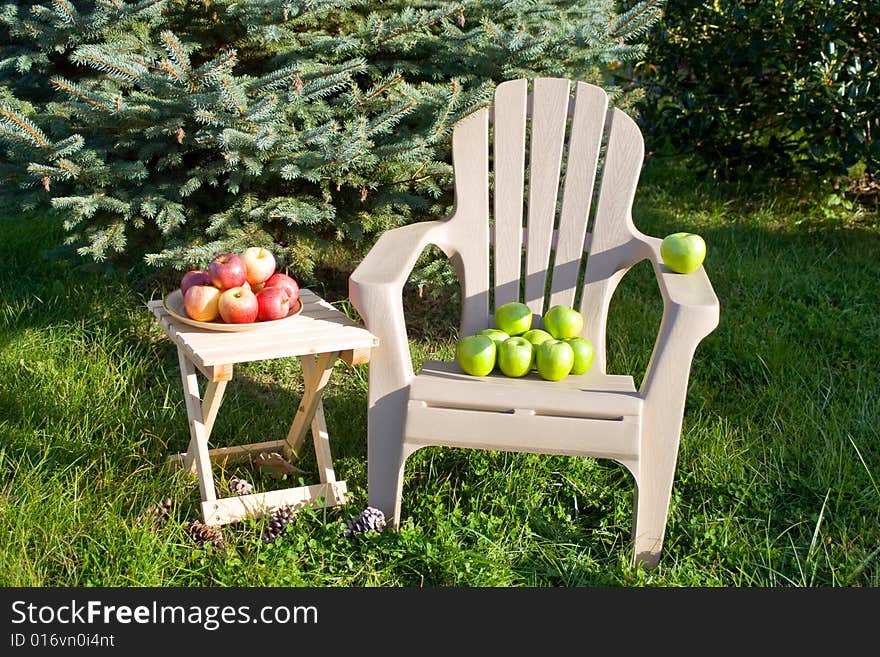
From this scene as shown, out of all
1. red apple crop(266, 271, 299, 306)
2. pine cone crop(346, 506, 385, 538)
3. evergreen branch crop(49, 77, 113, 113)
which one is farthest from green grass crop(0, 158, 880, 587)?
evergreen branch crop(49, 77, 113, 113)

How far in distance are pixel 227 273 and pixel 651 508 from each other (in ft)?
4.08

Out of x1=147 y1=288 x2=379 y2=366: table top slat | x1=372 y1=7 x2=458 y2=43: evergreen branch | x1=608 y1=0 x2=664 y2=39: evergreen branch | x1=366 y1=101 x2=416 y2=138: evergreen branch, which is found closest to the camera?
x1=147 y1=288 x2=379 y2=366: table top slat

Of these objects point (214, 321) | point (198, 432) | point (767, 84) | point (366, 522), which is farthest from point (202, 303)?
point (767, 84)

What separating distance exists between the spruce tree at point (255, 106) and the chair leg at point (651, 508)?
1.32 metres

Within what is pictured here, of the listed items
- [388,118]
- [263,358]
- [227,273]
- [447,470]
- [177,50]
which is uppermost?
[177,50]

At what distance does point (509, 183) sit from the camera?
2.76 meters

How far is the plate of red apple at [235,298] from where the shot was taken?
2.27 m

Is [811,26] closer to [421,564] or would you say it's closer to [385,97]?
[385,97]

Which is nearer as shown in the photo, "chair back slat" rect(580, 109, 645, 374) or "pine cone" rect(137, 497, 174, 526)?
"pine cone" rect(137, 497, 174, 526)

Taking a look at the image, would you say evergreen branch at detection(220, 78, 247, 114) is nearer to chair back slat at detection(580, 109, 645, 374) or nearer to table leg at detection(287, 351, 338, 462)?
table leg at detection(287, 351, 338, 462)

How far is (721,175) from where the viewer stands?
483 centimetres

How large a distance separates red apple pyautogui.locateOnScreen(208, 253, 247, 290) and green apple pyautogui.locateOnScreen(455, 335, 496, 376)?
621mm

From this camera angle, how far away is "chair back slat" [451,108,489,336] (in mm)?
2705

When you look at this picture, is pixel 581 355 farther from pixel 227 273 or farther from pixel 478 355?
pixel 227 273
